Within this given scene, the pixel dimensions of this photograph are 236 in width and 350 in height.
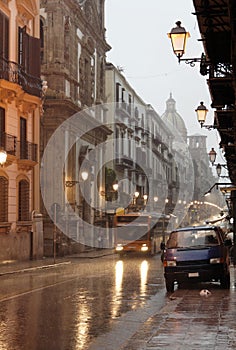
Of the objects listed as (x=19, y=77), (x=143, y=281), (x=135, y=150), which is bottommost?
(x=143, y=281)

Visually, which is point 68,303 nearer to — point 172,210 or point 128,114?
point 128,114

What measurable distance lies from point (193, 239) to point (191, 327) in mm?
8803

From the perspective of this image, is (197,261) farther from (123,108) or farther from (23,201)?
(123,108)

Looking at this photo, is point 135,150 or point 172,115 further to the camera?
point 172,115

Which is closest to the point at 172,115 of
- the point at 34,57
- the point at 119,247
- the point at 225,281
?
the point at 119,247

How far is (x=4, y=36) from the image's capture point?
33.2m

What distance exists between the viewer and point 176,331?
36.4 ft

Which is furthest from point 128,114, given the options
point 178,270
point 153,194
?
point 178,270

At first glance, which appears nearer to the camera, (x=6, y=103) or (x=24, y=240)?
(x=6, y=103)

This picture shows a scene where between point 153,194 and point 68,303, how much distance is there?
7286 centimetres

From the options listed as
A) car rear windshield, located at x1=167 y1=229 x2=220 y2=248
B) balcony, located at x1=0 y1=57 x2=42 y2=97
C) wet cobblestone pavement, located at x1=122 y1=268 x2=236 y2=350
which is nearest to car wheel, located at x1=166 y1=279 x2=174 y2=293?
car rear windshield, located at x1=167 y1=229 x2=220 y2=248

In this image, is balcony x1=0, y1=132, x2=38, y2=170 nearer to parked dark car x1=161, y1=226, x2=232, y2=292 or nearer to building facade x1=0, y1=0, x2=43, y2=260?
building facade x1=0, y1=0, x2=43, y2=260

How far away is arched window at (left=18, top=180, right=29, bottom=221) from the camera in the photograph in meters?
36.4

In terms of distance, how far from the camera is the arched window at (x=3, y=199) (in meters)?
33.6
